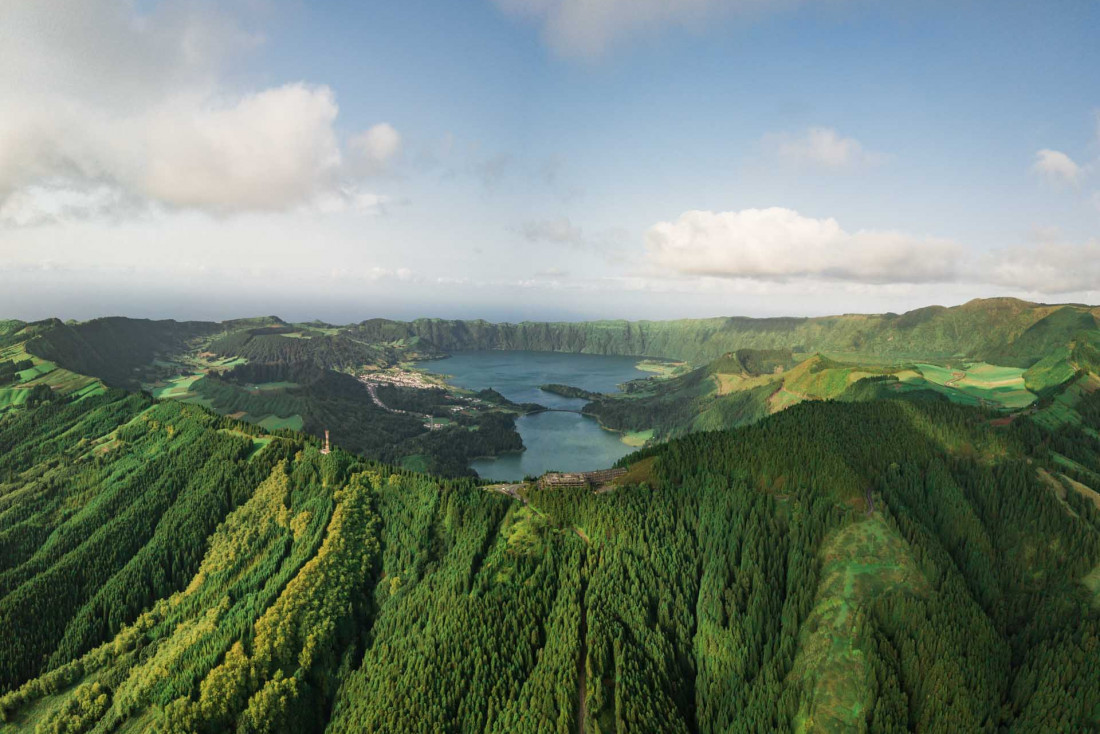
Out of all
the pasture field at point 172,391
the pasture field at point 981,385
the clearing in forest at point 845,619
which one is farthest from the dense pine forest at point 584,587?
the pasture field at point 172,391

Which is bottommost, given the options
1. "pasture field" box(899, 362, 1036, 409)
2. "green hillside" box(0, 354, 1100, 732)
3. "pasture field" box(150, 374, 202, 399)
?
"green hillside" box(0, 354, 1100, 732)

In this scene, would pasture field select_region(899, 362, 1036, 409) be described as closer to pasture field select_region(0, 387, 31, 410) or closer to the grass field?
the grass field

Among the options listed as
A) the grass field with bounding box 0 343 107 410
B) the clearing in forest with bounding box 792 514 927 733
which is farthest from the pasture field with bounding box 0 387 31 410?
the clearing in forest with bounding box 792 514 927 733

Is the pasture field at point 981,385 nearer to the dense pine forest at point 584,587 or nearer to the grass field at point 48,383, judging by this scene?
the dense pine forest at point 584,587

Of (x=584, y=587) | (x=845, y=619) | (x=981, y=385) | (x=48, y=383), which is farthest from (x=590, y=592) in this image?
(x=48, y=383)

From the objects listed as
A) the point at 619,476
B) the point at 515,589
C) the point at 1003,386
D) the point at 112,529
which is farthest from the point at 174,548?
the point at 1003,386

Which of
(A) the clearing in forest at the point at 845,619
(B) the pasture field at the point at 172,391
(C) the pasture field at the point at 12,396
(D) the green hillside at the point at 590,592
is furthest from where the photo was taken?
(B) the pasture field at the point at 172,391

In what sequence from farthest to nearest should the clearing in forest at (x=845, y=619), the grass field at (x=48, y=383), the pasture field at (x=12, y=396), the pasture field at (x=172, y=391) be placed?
1. the pasture field at (x=172, y=391)
2. the grass field at (x=48, y=383)
3. the pasture field at (x=12, y=396)
4. the clearing in forest at (x=845, y=619)

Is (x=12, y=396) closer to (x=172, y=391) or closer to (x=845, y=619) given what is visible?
(x=172, y=391)
